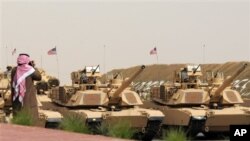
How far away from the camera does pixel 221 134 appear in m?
27.3

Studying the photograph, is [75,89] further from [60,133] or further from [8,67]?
[60,133]

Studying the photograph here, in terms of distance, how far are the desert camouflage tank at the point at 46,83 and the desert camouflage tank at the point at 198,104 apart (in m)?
4.63

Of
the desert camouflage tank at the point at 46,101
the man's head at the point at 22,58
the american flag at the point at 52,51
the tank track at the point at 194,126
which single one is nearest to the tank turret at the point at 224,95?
the tank track at the point at 194,126

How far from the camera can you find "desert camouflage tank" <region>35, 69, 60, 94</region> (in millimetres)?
29938

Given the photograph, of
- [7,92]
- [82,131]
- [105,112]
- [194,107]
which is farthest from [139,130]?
A: [82,131]

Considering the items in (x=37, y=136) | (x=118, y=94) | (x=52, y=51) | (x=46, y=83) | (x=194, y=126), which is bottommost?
(x=194, y=126)

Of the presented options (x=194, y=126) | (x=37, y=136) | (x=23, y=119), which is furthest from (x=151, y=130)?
(x=37, y=136)

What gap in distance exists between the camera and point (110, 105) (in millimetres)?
26797

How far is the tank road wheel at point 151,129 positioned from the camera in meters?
25.4

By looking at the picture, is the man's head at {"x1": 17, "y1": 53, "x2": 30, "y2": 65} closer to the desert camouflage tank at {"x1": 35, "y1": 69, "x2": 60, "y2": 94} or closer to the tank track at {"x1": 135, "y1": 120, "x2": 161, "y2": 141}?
the tank track at {"x1": 135, "y1": 120, "x2": 161, "y2": 141}

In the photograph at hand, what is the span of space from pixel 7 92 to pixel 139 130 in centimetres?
528

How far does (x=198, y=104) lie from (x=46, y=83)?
6.84 m

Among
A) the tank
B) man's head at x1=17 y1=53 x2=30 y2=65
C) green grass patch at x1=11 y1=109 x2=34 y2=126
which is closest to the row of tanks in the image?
the tank

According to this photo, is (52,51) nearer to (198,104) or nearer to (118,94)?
(118,94)
